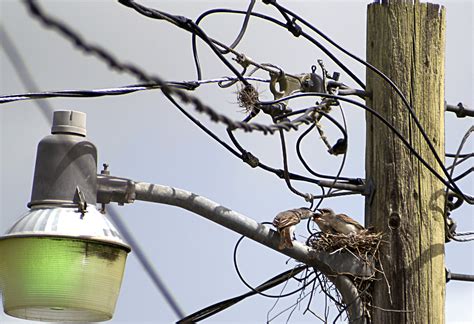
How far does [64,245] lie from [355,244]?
2.00m

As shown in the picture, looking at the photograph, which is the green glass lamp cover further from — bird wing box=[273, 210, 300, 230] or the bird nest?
the bird nest

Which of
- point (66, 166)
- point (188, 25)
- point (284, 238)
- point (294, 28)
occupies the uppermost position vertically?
point (294, 28)

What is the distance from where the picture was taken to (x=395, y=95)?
666 cm

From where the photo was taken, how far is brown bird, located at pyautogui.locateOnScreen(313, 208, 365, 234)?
653 centimetres

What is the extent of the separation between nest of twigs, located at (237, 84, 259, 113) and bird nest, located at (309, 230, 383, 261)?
0.81 meters

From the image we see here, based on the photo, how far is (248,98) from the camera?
Answer: 6.58 meters

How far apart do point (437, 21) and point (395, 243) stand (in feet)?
4.22

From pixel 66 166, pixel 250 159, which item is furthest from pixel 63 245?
pixel 250 159

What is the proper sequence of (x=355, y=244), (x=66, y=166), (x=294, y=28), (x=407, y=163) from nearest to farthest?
(x=66, y=166)
(x=355, y=244)
(x=407, y=163)
(x=294, y=28)

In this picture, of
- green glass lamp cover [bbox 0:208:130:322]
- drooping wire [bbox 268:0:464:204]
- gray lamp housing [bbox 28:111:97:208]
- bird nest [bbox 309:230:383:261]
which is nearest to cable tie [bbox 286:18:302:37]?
drooping wire [bbox 268:0:464:204]

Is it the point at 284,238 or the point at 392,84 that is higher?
the point at 392,84

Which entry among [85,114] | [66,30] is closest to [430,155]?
[85,114]

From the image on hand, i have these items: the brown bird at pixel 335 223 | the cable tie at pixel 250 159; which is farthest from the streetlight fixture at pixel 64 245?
the brown bird at pixel 335 223

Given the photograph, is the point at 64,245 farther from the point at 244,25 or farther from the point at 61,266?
the point at 244,25
